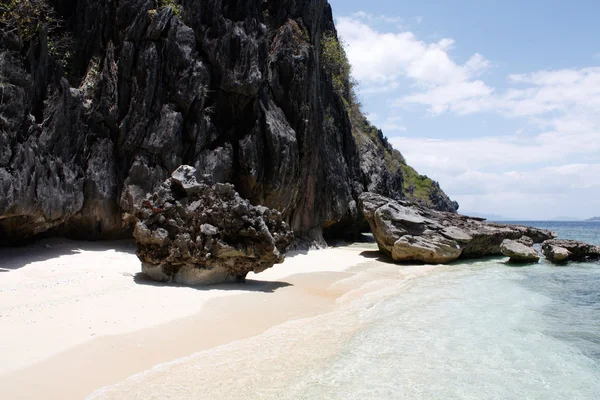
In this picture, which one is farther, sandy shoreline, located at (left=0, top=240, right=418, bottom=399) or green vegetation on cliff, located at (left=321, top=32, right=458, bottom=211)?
green vegetation on cliff, located at (left=321, top=32, right=458, bottom=211)

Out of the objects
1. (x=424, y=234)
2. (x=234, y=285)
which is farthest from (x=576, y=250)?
(x=234, y=285)

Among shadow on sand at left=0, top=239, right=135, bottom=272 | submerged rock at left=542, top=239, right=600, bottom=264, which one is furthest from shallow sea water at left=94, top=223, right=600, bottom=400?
submerged rock at left=542, top=239, right=600, bottom=264

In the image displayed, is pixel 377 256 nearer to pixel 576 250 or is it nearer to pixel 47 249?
pixel 576 250

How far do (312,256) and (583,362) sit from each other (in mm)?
13848

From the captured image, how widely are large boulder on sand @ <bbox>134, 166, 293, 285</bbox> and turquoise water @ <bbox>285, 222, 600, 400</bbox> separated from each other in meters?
4.00

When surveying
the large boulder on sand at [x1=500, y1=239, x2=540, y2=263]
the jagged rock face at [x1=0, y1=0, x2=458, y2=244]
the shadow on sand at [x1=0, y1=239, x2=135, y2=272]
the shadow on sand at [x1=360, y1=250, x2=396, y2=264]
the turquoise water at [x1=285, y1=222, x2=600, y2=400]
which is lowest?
the turquoise water at [x1=285, y1=222, x2=600, y2=400]

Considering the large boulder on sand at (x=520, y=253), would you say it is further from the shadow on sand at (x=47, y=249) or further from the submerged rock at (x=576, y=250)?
the shadow on sand at (x=47, y=249)

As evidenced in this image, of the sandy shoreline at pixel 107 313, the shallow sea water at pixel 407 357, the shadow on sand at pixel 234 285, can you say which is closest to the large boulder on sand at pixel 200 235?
the shadow on sand at pixel 234 285

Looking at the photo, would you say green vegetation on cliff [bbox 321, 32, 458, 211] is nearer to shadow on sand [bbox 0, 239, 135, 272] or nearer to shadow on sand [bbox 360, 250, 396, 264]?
shadow on sand [bbox 360, 250, 396, 264]

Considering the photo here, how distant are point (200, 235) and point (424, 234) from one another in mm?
Result: 13691

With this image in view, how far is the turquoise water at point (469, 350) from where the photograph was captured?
6289 millimetres

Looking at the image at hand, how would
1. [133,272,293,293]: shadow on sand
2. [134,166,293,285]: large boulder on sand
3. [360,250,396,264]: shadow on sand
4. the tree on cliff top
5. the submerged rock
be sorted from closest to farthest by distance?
[133,272,293,293]: shadow on sand → [134,166,293,285]: large boulder on sand → the tree on cliff top → [360,250,396,264]: shadow on sand → the submerged rock

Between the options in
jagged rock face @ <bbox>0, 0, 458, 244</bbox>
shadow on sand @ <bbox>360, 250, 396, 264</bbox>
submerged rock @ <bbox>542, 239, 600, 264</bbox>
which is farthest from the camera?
submerged rock @ <bbox>542, 239, 600, 264</bbox>

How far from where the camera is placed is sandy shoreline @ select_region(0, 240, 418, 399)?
583cm
